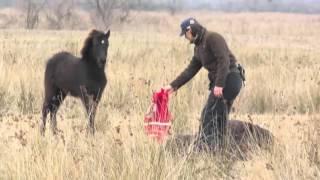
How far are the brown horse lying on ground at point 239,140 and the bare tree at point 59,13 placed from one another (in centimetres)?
4260

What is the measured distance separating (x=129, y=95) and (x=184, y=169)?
594 cm

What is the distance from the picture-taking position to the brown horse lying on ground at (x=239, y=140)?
7.63m

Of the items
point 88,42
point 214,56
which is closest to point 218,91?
point 214,56

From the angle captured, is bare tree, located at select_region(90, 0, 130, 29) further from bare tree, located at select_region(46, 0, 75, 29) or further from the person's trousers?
the person's trousers

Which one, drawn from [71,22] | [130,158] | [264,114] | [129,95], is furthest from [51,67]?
[71,22]

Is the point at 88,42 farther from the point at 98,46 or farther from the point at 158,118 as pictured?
the point at 158,118

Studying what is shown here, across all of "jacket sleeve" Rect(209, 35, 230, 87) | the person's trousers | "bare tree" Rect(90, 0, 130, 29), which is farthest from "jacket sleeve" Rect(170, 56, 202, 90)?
"bare tree" Rect(90, 0, 130, 29)

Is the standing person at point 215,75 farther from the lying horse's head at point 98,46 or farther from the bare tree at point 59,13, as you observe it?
the bare tree at point 59,13

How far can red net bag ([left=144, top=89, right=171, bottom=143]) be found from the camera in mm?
8016

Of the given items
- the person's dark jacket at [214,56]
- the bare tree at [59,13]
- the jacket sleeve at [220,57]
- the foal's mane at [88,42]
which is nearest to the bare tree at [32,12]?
the bare tree at [59,13]

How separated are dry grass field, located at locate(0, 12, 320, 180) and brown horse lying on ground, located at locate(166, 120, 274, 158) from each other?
156 mm

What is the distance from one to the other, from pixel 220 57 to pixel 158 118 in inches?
39.9

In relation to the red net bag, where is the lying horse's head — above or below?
above

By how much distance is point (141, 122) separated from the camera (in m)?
8.30
